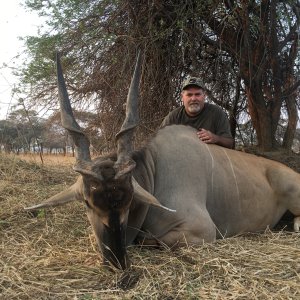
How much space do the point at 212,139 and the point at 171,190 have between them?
87 cm

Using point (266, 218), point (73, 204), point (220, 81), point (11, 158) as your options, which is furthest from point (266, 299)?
point (11, 158)

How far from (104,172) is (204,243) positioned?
86cm

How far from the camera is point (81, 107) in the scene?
5707 millimetres

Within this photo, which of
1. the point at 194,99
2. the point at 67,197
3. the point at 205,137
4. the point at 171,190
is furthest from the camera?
the point at 194,99

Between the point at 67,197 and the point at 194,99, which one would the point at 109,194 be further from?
the point at 194,99

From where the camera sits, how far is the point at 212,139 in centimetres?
380

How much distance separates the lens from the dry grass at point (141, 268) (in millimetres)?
2164

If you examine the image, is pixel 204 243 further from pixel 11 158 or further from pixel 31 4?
pixel 31 4

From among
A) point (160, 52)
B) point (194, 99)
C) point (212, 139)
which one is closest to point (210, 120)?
point (194, 99)

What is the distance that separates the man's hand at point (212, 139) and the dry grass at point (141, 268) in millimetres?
834

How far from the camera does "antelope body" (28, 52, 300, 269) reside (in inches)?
97.3

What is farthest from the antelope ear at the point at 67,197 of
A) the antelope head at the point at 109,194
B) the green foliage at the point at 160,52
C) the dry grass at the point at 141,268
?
the green foliage at the point at 160,52

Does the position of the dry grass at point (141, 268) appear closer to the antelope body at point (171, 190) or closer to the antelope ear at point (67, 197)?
the antelope body at point (171, 190)

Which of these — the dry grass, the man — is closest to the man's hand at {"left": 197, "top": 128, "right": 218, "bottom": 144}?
the man
